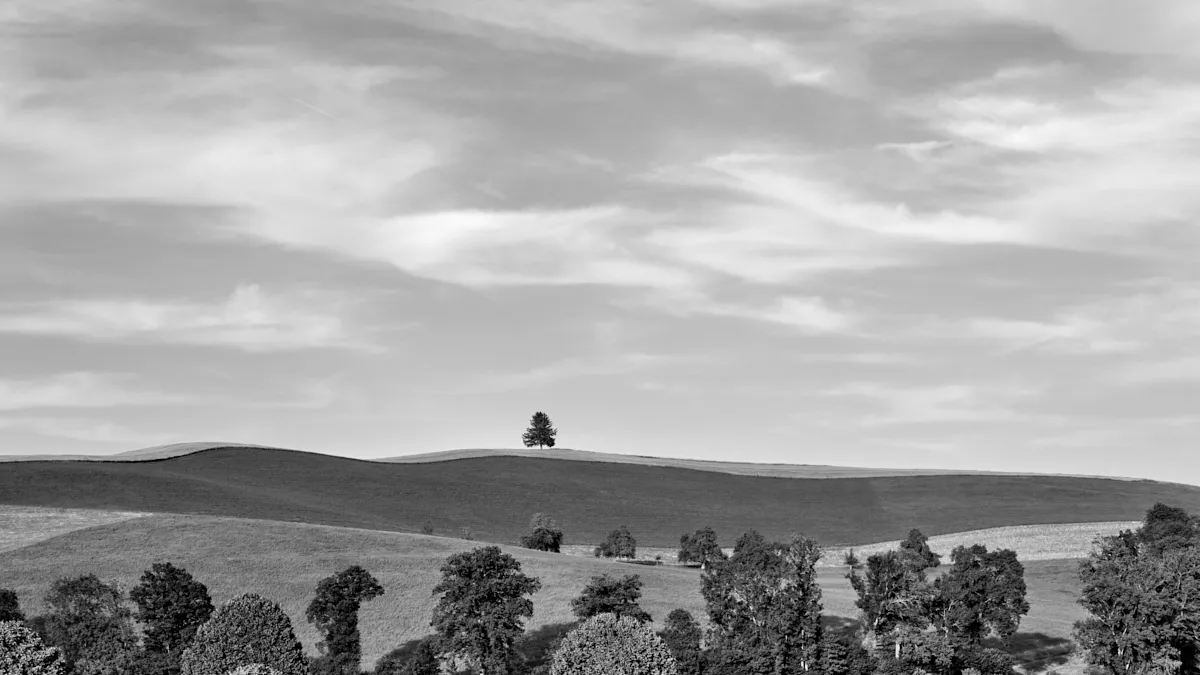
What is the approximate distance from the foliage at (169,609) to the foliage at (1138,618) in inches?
2507

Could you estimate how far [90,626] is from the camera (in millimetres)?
81188

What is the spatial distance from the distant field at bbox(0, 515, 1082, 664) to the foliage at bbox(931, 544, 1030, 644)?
27.2 feet

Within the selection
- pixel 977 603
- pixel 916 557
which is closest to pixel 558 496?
pixel 916 557

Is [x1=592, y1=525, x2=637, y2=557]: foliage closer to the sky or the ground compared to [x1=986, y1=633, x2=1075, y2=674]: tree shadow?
closer to the sky

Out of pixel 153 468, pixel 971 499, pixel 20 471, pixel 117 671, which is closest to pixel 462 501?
pixel 153 468

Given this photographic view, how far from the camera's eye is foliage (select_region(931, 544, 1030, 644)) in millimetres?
88562

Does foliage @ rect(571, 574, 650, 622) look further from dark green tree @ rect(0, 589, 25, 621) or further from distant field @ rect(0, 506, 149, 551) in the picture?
distant field @ rect(0, 506, 149, 551)

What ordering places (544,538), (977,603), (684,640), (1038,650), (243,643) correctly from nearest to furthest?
1. (243,643)
2. (684,640)
3. (977,603)
4. (1038,650)
5. (544,538)

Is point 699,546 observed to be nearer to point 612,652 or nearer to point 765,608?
point 765,608

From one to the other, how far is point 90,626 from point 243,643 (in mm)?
19770

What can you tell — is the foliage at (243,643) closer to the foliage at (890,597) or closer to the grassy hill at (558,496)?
the foliage at (890,597)

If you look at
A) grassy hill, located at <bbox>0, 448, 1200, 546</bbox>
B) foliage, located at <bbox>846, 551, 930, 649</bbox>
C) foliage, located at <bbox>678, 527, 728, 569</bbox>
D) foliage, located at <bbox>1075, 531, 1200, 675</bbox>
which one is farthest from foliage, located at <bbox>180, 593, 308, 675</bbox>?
grassy hill, located at <bbox>0, 448, 1200, 546</bbox>

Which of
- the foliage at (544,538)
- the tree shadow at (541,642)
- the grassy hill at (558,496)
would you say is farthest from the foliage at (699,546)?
the tree shadow at (541,642)

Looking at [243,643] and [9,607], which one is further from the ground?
[9,607]
